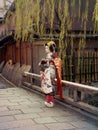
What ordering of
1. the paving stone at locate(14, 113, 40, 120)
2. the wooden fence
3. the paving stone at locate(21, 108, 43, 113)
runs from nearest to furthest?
the paving stone at locate(14, 113, 40, 120), the paving stone at locate(21, 108, 43, 113), the wooden fence

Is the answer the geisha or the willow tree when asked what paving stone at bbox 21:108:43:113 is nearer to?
the geisha

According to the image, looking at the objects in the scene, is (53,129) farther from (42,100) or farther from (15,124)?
(42,100)

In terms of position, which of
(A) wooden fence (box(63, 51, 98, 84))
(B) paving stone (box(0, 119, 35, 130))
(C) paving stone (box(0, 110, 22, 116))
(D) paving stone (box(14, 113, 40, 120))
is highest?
(A) wooden fence (box(63, 51, 98, 84))

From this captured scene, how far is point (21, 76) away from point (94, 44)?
4.03 m

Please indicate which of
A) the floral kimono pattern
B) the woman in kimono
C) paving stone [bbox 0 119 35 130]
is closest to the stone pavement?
paving stone [bbox 0 119 35 130]

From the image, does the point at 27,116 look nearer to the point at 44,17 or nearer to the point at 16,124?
the point at 16,124

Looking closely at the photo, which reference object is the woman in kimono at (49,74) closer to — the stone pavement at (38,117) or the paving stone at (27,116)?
the stone pavement at (38,117)

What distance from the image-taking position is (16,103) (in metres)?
8.16

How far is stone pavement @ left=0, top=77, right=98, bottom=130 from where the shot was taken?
562cm

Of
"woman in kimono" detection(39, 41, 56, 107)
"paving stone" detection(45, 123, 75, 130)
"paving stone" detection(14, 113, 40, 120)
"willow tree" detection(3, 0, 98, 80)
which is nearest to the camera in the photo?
"paving stone" detection(45, 123, 75, 130)

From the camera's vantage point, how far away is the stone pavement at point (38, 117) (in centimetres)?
562

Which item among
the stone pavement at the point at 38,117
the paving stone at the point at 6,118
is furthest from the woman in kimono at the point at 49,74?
the paving stone at the point at 6,118

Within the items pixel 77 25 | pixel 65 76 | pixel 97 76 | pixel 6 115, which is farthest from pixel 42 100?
pixel 77 25

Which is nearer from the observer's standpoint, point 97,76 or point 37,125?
point 37,125
